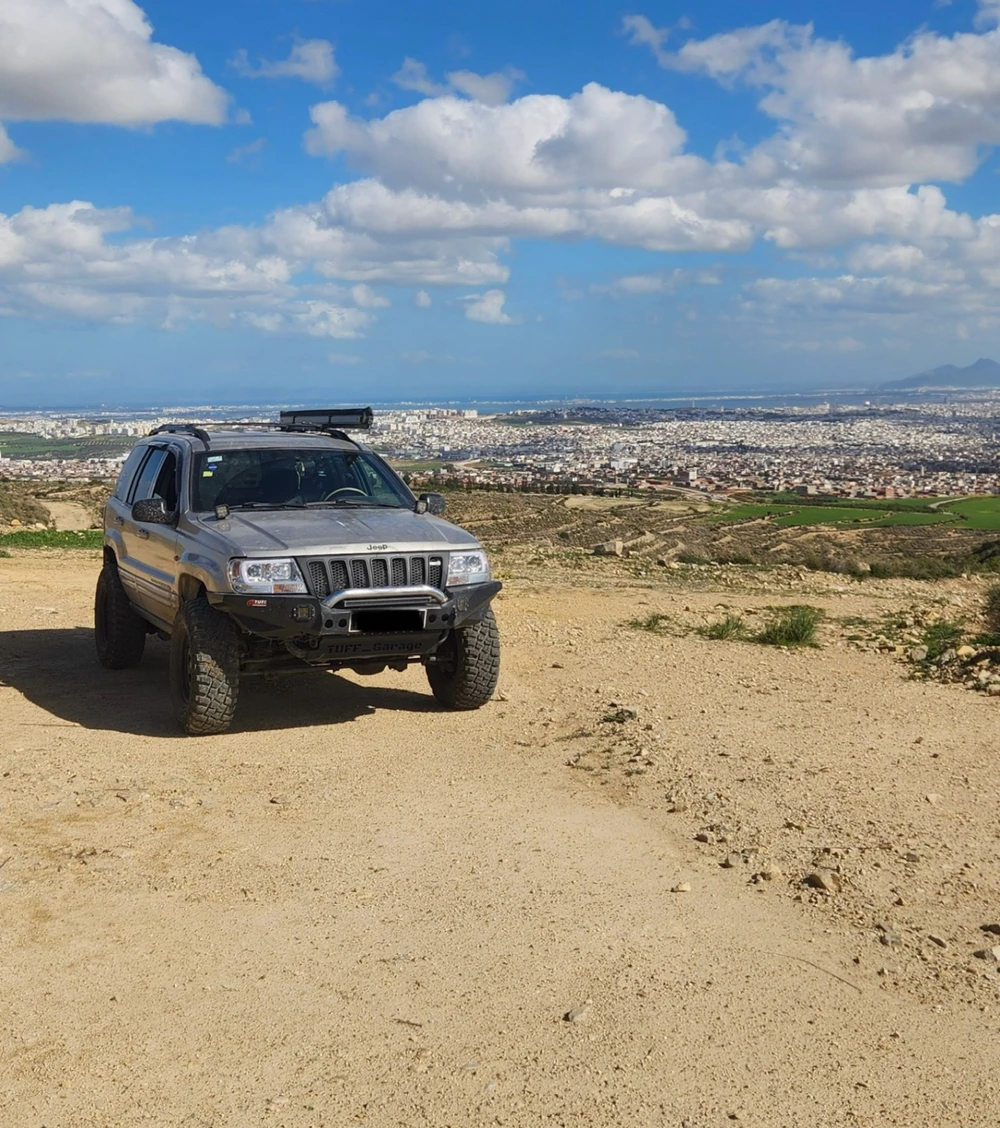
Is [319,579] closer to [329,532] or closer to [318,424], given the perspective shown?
[329,532]

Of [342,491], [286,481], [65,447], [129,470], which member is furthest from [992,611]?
[65,447]

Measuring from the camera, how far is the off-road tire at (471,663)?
790cm

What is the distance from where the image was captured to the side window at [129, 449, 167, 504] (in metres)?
9.34

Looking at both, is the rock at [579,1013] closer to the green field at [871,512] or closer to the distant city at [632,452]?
the distant city at [632,452]

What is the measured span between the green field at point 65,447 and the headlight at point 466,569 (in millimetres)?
50789

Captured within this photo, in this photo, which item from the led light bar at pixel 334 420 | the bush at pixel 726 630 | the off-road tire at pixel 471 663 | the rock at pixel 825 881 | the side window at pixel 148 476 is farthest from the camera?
the bush at pixel 726 630

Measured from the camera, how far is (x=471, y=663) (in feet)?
26.0

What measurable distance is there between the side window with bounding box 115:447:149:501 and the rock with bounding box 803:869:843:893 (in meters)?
6.81

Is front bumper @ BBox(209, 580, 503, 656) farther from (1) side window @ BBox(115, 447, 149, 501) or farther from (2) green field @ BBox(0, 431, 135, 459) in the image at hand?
(2) green field @ BBox(0, 431, 135, 459)

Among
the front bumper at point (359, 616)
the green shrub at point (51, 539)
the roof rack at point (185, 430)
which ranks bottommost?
the green shrub at point (51, 539)

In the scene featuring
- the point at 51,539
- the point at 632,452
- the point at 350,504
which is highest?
the point at 350,504

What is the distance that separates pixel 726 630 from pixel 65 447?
6119 cm

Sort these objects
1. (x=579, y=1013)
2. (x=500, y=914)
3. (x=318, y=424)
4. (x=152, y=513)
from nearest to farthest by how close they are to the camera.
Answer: (x=579, y=1013) < (x=500, y=914) < (x=152, y=513) < (x=318, y=424)

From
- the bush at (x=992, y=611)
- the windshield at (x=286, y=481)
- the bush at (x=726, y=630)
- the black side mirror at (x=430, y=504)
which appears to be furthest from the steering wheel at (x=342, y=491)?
the bush at (x=992, y=611)
